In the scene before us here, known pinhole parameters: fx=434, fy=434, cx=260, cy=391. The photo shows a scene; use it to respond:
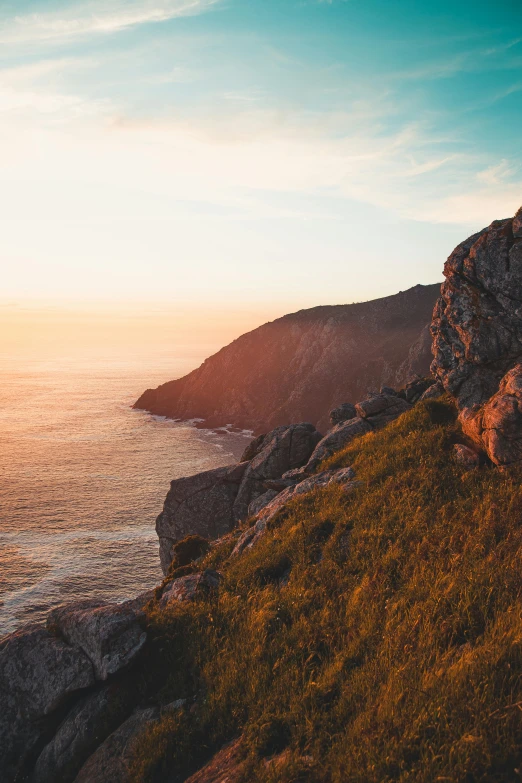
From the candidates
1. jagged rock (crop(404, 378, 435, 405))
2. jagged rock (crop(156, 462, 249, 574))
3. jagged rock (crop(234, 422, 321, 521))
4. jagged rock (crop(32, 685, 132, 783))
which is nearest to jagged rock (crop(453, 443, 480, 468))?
jagged rock (crop(32, 685, 132, 783))

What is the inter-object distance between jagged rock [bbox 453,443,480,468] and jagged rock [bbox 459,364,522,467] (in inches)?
15.1

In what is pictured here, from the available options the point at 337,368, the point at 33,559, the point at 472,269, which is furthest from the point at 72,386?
the point at 472,269

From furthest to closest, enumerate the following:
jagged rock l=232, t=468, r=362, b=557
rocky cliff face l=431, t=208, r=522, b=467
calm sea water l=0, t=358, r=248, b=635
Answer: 1. calm sea water l=0, t=358, r=248, b=635
2. rocky cliff face l=431, t=208, r=522, b=467
3. jagged rock l=232, t=468, r=362, b=557

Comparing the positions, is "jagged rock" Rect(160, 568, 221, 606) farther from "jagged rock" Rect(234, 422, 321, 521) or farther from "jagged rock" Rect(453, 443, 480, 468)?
"jagged rock" Rect(234, 422, 321, 521)

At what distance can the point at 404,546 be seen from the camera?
11.0 meters

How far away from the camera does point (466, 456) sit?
13766 mm

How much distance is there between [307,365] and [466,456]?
122168mm

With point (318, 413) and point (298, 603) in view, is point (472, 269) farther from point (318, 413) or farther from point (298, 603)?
point (318, 413)

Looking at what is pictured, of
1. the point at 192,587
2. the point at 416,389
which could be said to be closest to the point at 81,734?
the point at 192,587

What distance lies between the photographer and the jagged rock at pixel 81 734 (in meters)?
9.16

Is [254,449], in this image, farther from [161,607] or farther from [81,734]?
[81,734]

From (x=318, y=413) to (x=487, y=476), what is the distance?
105119 mm

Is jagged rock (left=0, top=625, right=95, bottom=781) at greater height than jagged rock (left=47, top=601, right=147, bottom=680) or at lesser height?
lesser

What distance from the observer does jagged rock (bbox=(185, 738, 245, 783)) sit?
6.66m
